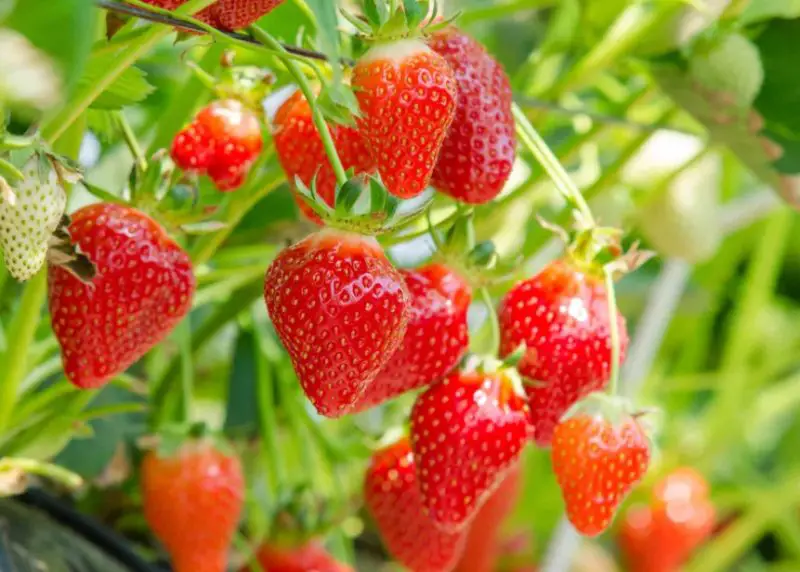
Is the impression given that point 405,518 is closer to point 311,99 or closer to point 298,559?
point 298,559

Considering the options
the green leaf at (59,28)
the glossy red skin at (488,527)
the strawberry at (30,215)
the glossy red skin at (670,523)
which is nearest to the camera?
the green leaf at (59,28)

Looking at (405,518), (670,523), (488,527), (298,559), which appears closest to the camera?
(405,518)

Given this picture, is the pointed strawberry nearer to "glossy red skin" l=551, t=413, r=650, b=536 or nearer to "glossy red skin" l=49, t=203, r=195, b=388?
"glossy red skin" l=551, t=413, r=650, b=536

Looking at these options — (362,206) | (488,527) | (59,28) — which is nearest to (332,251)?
(362,206)

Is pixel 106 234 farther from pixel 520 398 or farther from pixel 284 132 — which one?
pixel 520 398

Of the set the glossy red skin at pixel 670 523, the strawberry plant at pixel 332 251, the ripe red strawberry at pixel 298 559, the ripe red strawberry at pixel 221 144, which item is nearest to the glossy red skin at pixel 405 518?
the strawberry plant at pixel 332 251

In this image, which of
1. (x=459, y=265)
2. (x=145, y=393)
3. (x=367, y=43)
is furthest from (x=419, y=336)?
(x=145, y=393)

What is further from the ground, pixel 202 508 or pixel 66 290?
pixel 66 290

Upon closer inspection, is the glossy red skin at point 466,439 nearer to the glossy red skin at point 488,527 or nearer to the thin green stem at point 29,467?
the thin green stem at point 29,467
